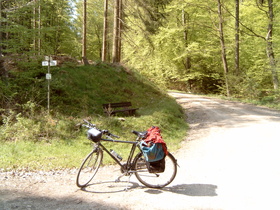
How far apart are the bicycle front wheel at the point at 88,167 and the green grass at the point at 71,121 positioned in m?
1.38

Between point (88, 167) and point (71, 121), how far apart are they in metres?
4.50

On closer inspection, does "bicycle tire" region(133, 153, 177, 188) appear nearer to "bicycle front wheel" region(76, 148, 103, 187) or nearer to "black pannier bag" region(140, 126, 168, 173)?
"black pannier bag" region(140, 126, 168, 173)

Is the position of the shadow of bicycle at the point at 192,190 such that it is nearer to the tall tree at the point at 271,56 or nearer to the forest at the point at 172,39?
the forest at the point at 172,39

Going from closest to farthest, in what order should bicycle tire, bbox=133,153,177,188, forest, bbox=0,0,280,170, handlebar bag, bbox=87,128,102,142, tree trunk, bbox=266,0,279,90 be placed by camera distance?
handlebar bag, bbox=87,128,102,142 → bicycle tire, bbox=133,153,177,188 → forest, bbox=0,0,280,170 → tree trunk, bbox=266,0,279,90

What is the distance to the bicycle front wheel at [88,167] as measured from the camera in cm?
455

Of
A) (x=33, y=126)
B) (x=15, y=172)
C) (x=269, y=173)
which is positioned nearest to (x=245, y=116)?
(x=269, y=173)

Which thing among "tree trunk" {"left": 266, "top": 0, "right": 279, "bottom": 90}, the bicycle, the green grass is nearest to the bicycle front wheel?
the bicycle

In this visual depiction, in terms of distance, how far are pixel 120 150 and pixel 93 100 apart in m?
7.04

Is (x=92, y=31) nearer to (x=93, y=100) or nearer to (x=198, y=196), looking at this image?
(x=93, y=100)

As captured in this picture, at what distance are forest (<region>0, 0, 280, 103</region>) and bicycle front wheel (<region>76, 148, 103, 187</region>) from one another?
6.63 meters

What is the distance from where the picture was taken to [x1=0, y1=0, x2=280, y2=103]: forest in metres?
12.2

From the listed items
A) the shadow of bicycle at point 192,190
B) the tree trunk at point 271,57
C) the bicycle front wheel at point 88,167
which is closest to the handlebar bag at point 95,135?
the bicycle front wheel at point 88,167

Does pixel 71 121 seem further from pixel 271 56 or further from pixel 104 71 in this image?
pixel 271 56

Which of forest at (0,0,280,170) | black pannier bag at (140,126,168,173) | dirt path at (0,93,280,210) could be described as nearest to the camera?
dirt path at (0,93,280,210)
